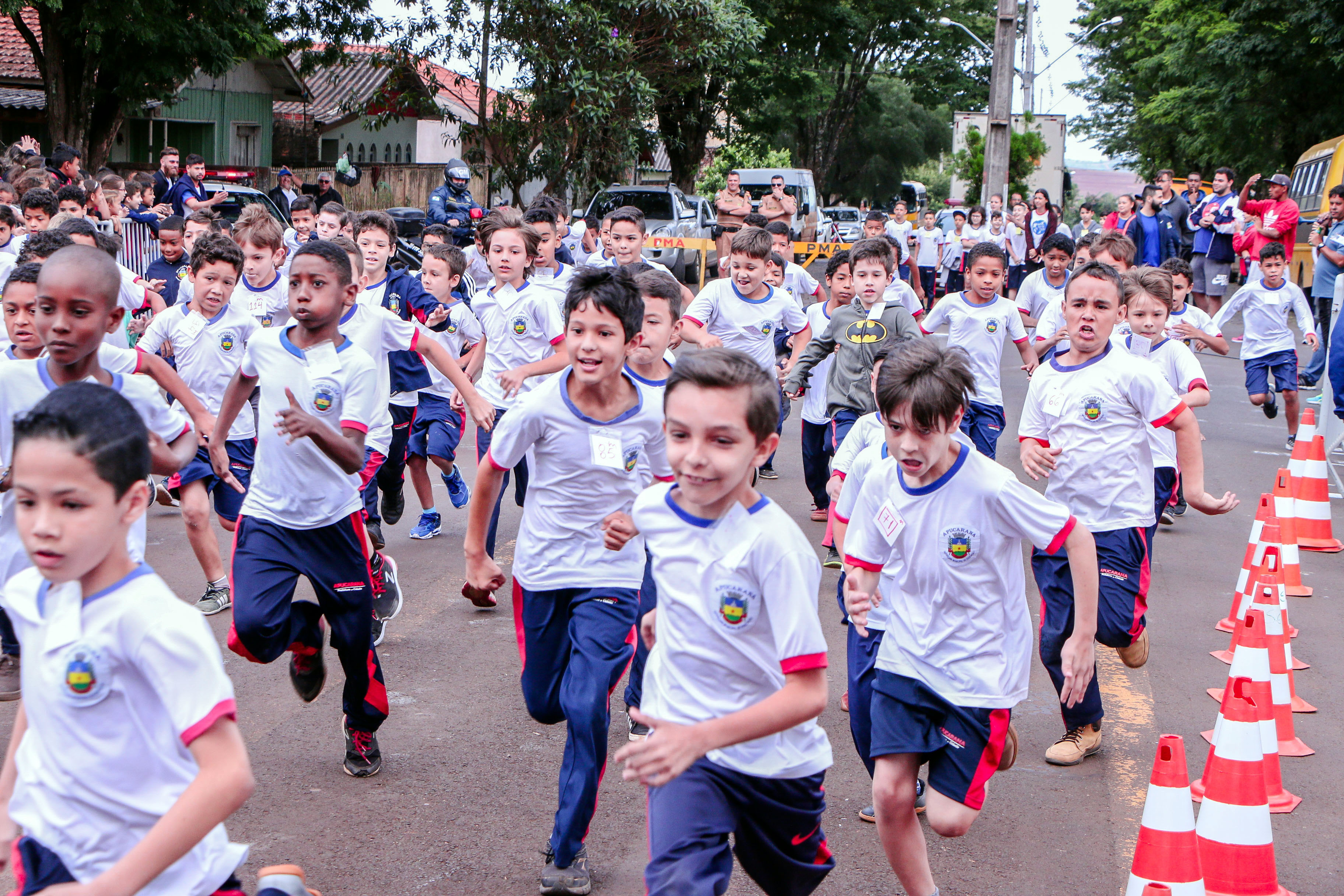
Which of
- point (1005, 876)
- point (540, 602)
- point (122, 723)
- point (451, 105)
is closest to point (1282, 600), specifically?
point (1005, 876)

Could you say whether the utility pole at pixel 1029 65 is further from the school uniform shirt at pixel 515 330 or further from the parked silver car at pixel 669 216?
the school uniform shirt at pixel 515 330

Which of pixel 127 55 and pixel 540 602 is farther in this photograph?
pixel 127 55

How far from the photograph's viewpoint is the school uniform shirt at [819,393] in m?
8.25

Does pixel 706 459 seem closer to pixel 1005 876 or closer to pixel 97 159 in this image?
pixel 1005 876

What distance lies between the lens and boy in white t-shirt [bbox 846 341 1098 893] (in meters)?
3.71

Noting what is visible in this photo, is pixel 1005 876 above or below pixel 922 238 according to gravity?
below

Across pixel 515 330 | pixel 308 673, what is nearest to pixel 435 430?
pixel 515 330

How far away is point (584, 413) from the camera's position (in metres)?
4.31

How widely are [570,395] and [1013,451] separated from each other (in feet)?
27.4

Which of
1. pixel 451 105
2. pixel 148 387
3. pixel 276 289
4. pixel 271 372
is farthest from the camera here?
pixel 451 105

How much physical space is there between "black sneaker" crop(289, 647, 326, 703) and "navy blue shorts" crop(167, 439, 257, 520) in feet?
5.83

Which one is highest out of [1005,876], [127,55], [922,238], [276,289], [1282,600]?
[127,55]

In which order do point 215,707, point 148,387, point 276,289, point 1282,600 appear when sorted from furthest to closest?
point 276,289 → point 1282,600 → point 148,387 → point 215,707

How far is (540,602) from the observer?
170 inches
